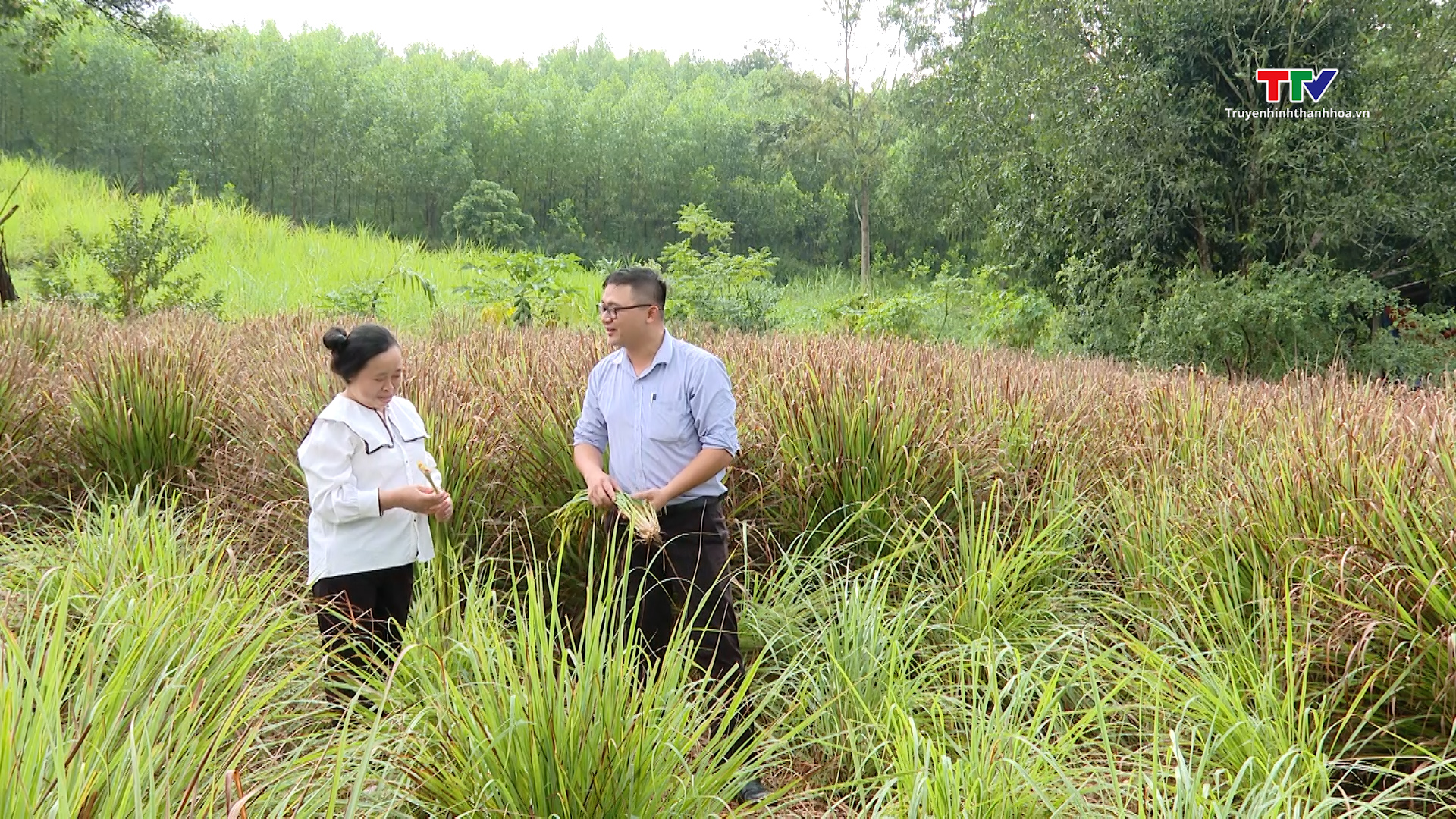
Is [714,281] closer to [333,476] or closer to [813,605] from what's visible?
[813,605]

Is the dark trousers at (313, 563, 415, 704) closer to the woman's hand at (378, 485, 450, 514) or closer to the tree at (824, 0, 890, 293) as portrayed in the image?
the woman's hand at (378, 485, 450, 514)

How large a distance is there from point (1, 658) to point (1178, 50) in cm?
1431

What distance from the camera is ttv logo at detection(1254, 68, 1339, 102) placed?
41.0 ft

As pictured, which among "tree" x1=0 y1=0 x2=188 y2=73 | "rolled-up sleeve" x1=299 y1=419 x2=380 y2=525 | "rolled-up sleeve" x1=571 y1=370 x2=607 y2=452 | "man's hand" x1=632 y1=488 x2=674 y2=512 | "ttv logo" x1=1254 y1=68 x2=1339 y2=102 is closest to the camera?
"rolled-up sleeve" x1=299 y1=419 x2=380 y2=525

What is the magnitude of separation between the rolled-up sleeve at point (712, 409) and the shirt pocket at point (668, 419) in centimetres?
3

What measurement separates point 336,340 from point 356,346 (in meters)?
0.07

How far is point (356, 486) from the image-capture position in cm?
323

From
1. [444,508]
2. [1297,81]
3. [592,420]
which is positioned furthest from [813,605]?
[1297,81]

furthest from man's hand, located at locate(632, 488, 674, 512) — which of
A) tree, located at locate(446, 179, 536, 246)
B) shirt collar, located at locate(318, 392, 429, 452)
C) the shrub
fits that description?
tree, located at locate(446, 179, 536, 246)

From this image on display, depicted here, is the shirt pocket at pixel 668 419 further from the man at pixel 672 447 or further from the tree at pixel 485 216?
the tree at pixel 485 216

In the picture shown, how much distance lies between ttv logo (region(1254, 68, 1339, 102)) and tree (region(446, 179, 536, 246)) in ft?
70.4

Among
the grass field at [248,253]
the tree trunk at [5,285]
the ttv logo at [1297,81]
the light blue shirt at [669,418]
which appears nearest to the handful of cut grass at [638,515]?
the light blue shirt at [669,418]

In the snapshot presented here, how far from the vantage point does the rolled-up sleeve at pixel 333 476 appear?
3125 mm

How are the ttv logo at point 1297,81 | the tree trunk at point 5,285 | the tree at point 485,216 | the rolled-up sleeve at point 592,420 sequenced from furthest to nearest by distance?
the tree at point 485,216 → the ttv logo at point 1297,81 → the tree trunk at point 5,285 → the rolled-up sleeve at point 592,420
